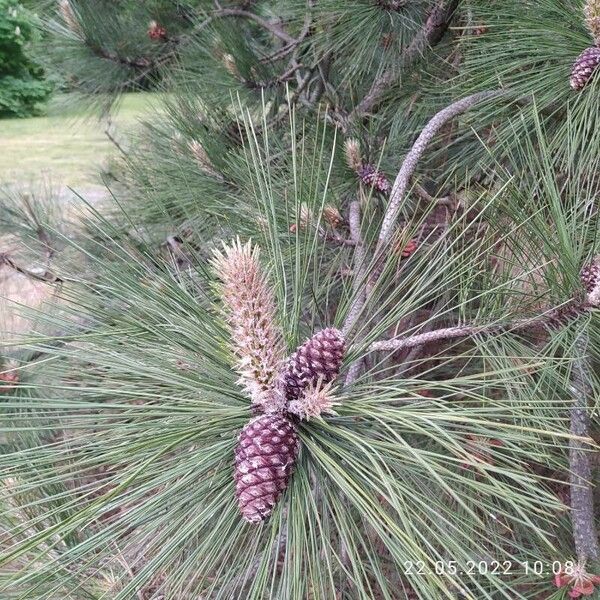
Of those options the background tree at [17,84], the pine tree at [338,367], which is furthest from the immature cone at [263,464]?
the background tree at [17,84]

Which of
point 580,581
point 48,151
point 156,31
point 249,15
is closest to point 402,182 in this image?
point 580,581

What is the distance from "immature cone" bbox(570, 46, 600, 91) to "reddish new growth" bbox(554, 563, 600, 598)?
1.53 feet

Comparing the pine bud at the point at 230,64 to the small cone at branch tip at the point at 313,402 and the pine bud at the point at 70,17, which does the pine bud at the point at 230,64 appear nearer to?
the pine bud at the point at 70,17

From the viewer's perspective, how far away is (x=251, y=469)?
0.37 m

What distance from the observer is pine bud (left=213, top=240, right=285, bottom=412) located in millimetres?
357

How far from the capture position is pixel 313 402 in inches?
14.6

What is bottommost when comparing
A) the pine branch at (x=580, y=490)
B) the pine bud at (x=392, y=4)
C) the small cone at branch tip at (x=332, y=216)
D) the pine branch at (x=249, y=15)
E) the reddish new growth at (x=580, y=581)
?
the reddish new growth at (x=580, y=581)

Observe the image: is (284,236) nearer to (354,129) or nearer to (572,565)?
(354,129)

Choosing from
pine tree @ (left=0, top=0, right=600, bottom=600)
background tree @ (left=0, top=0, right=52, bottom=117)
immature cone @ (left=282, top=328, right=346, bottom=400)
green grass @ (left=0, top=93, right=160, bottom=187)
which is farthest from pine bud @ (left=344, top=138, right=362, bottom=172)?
background tree @ (left=0, top=0, right=52, bottom=117)

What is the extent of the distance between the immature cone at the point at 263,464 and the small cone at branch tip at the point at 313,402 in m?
0.01

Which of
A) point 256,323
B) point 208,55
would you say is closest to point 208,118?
point 208,55
